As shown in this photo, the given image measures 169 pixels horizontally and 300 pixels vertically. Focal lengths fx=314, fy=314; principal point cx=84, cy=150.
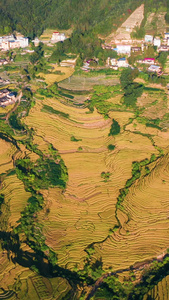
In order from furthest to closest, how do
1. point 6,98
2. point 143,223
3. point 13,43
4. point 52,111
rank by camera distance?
1. point 13,43
2. point 6,98
3. point 52,111
4. point 143,223

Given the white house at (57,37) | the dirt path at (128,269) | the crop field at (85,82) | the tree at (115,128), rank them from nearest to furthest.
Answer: the dirt path at (128,269) < the tree at (115,128) < the crop field at (85,82) < the white house at (57,37)

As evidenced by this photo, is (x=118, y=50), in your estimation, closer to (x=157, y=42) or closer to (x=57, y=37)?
(x=157, y=42)

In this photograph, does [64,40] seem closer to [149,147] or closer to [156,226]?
[149,147]

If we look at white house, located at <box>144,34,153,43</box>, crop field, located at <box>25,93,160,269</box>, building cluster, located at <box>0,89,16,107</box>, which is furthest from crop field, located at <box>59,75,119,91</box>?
white house, located at <box>144,34,153,43</box>

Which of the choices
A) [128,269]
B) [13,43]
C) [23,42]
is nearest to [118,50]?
[23,42]

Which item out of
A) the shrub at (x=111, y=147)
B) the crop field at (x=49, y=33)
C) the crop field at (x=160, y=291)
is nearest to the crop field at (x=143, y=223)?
the crop field at (x=160, y=291)

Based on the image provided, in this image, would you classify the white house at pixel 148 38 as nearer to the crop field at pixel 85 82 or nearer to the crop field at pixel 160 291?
the crop field at pixel 85 82
